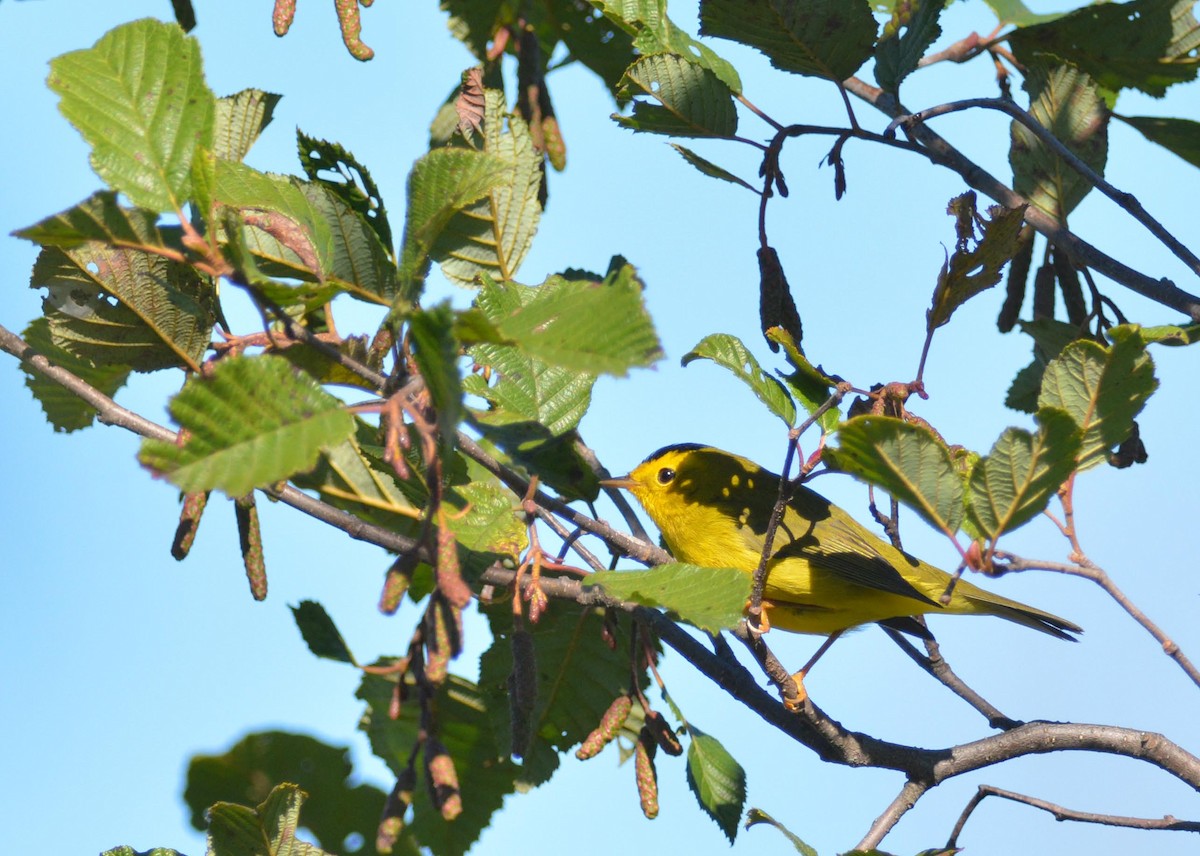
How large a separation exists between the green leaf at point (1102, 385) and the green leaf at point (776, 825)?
0.96 metres

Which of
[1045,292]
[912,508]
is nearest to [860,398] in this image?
[912,508]

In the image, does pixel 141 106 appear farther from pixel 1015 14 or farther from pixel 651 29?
pixel 1015 14

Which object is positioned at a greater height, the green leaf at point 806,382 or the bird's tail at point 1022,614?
the bird's tail at point 1022,614

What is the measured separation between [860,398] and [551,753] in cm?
128

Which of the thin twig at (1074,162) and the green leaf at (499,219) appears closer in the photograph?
the thin twig at (1074,162)

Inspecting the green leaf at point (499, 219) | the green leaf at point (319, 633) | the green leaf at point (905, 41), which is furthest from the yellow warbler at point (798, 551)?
the green leaf at point (319, 633)

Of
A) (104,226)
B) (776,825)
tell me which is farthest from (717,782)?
(104,226)

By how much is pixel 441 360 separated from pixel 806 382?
122 centimetres

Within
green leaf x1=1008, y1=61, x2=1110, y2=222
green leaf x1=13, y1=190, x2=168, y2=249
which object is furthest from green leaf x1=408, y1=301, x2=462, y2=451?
green leaf x1=1008, y1=61, x2=1110, y2=222

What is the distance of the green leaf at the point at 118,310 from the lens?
7.71 ft

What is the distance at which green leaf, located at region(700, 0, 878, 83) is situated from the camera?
2629 mm

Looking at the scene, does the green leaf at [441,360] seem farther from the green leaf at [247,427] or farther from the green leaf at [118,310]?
the green leaf at [118,310]

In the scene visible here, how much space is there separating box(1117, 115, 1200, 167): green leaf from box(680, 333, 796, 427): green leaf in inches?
56.3

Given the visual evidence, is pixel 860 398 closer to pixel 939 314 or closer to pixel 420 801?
pixel 939 314
